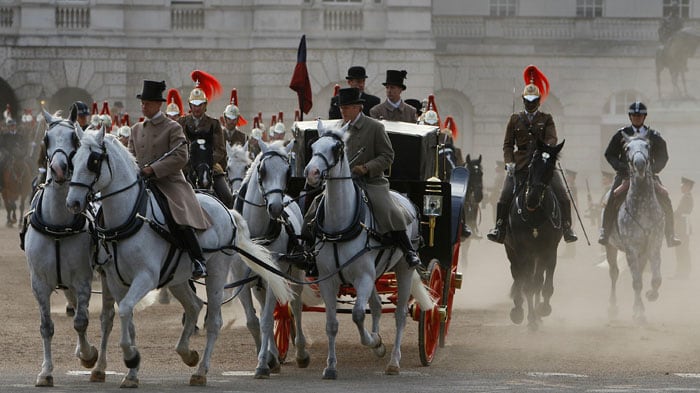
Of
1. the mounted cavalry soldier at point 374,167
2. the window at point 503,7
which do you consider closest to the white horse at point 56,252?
the mounted cavalry soldier at point 374,167

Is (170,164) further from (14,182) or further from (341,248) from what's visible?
(14,182)

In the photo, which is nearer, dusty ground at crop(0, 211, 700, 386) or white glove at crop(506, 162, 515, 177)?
dusty ground at crop(0, 211, 700, 386)

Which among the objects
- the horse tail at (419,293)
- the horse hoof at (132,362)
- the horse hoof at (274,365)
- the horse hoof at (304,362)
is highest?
the horse tail at (419,293)

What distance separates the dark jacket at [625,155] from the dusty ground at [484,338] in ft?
5.91

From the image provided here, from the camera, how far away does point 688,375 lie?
1411 centimetres

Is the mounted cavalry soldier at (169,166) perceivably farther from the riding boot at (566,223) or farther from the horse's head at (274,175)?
the riding boot at (566,223)

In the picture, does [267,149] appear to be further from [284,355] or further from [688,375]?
[688,375]

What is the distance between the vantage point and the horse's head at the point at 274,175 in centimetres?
1377

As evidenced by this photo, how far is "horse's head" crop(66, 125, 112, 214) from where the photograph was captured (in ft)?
39.5

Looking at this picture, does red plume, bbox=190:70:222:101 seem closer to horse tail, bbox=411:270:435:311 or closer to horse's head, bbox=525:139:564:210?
horse's head, bbox=525:139:564:210

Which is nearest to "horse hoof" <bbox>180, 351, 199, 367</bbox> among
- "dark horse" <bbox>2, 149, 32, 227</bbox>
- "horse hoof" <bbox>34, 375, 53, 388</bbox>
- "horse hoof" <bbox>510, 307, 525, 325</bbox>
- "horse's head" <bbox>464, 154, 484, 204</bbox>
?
"horse hoof" <bbox>34, 375, 53, 388</bbox>

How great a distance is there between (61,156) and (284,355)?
3.55 meters

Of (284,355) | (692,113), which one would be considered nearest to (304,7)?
(692,113)

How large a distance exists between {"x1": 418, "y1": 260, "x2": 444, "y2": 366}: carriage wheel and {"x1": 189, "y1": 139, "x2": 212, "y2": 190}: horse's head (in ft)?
9.41
